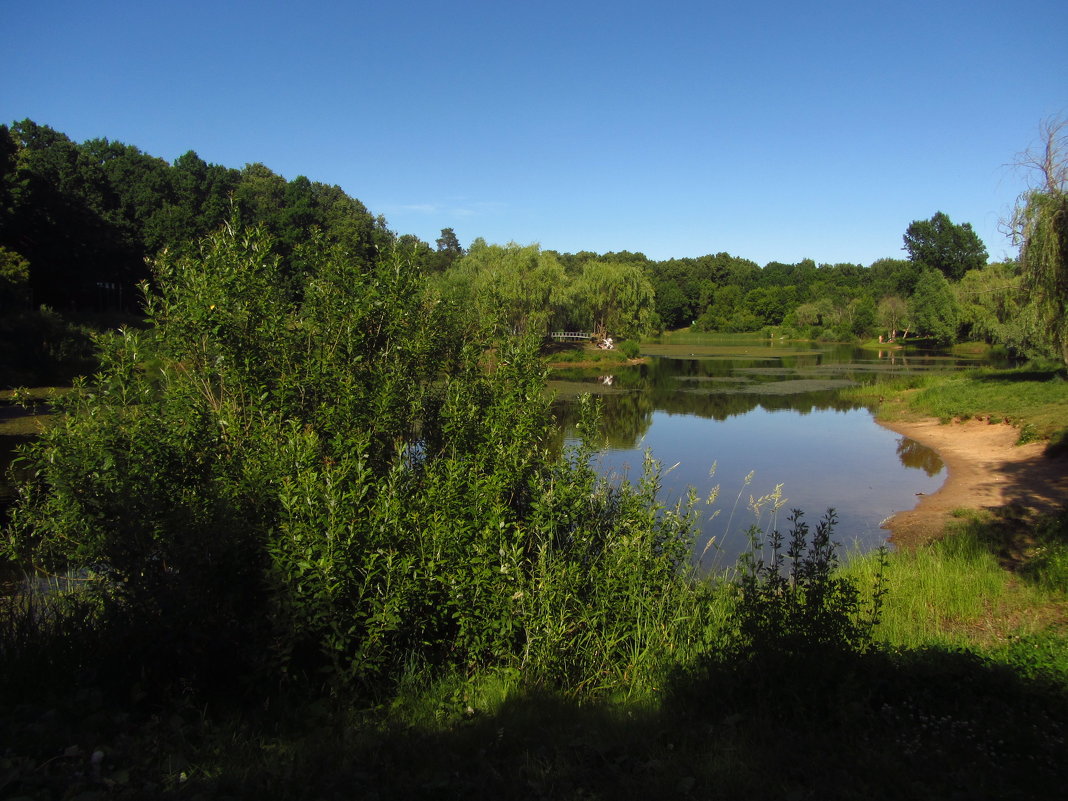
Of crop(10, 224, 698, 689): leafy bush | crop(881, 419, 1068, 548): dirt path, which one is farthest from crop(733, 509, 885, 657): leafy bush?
crop(881, 419, 1068, 548): dirt path

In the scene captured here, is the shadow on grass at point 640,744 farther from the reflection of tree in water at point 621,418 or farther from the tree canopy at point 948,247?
the tree canopy at point 948,247

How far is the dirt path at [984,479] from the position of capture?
41.7ft

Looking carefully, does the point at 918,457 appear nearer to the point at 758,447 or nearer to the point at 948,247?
the point at 758,447

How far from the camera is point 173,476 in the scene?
5.63m

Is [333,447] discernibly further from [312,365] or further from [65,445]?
[65,445]

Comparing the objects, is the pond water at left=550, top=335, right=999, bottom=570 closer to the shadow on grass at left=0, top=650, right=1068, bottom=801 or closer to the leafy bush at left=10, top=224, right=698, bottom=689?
the leafy bush at left=10, top=224, right=698, bottom=689

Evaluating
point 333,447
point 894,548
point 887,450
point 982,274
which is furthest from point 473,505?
A: point 982,274

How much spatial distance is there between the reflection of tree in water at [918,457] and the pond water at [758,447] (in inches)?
1.6

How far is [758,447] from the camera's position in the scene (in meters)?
20.7

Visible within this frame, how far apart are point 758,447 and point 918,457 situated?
14.0 feet

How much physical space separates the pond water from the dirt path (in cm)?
41

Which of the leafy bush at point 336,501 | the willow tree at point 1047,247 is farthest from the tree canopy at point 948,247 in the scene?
the leafy bush at point 336,501

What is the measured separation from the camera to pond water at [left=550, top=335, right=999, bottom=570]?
12781 millimetres

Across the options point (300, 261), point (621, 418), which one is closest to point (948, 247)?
point (621, 418)
